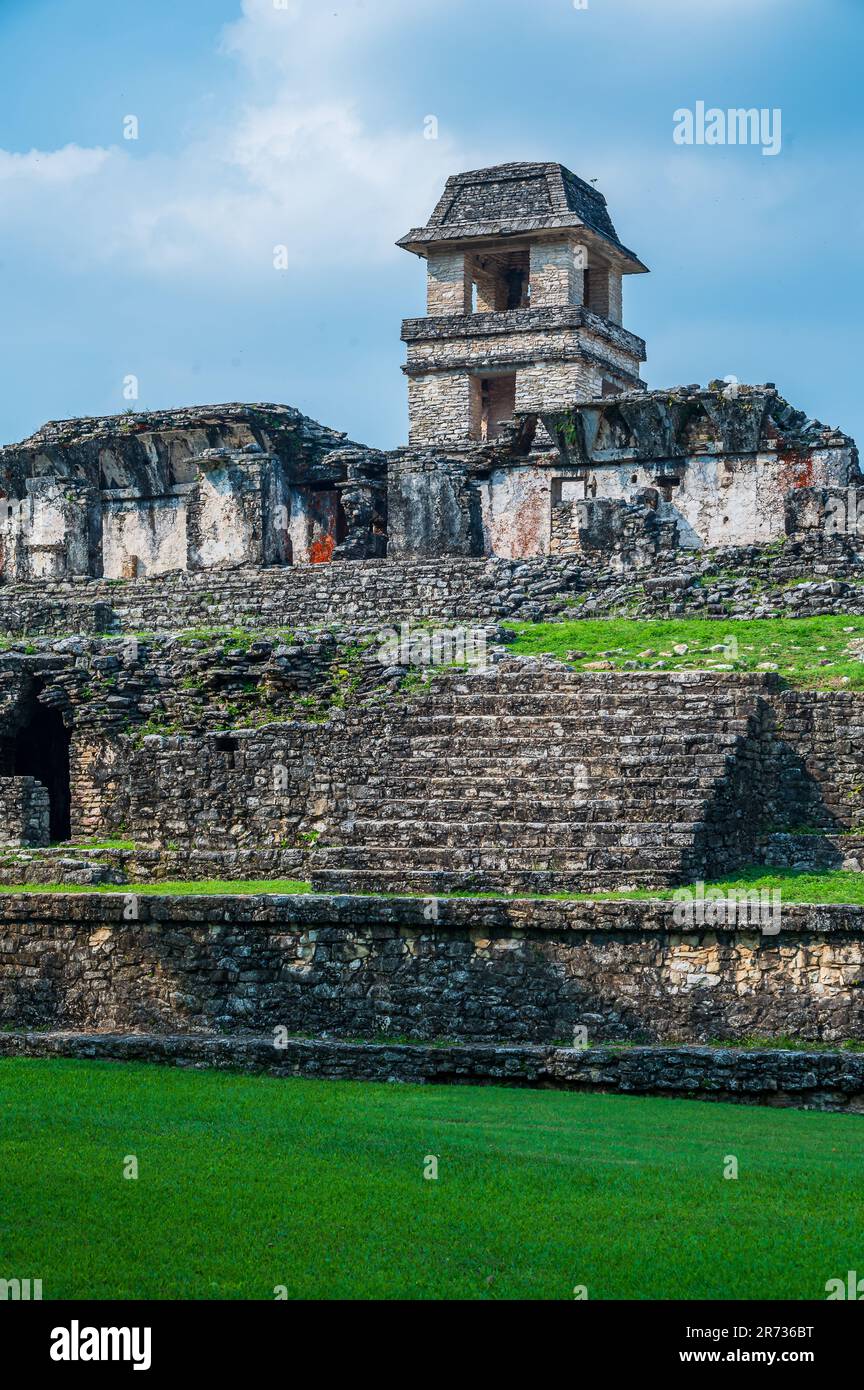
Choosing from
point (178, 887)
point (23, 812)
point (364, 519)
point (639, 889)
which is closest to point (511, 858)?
point (639, 889)

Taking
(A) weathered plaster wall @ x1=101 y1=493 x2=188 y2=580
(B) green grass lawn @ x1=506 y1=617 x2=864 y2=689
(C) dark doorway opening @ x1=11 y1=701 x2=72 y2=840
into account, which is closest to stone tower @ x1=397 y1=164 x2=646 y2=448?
(A) weathered plaster wall @ x1=101 y1=493 x2=188 y2=580

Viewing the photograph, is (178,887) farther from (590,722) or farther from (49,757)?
(49,757)

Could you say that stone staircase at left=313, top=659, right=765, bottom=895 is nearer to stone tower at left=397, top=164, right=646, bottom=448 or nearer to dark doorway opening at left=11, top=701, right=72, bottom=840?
dark doorway opening at left=11, top=701, right=72, bottom=840

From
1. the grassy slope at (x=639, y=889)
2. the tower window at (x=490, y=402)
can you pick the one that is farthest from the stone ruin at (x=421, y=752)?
the tower window at (x=490, y=402)

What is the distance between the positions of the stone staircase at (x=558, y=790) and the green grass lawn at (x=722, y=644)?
1.33 m

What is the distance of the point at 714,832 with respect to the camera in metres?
17.0

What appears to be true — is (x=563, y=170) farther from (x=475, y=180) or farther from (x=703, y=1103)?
(x=703, y=1103)

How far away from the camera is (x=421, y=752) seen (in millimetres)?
18922

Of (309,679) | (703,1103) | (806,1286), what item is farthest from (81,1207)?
(309,679)

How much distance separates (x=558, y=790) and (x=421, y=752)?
1.88 m

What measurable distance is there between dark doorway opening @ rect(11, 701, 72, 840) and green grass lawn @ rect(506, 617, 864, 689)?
574 centimetres

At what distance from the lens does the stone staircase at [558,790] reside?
643 inches

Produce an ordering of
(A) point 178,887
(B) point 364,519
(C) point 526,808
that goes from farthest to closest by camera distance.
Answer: (B) point 364,519, (A) point 178,887, (C) point 526,808

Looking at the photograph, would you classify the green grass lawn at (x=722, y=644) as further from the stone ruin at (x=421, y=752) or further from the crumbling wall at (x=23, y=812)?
the crumbling wall at (x=23, y=812)
